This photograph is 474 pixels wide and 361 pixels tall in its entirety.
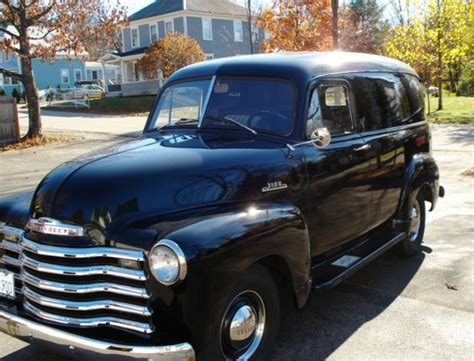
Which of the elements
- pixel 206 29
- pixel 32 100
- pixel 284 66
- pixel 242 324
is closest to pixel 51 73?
pixel 206 29

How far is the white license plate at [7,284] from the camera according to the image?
3387 mm

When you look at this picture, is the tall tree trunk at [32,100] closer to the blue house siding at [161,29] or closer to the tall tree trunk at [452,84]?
the blue house siding at [161,29]

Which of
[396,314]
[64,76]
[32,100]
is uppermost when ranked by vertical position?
[64,76]

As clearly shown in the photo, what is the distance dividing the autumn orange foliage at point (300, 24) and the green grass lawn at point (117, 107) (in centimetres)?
850

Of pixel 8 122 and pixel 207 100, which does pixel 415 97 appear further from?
pixel 8 122

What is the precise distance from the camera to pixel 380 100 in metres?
5.17

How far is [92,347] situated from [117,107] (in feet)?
96.9

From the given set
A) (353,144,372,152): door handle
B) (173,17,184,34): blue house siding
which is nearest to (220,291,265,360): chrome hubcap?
(353,144,372,152): door handle

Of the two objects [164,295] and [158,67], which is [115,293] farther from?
[158,67]

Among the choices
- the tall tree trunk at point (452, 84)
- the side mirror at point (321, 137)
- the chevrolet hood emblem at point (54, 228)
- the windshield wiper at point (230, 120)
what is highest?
the tall tree trunk at point (452, 84)

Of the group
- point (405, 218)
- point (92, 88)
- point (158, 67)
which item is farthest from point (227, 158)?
point (92, 88)

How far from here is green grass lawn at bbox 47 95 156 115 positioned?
29.8m

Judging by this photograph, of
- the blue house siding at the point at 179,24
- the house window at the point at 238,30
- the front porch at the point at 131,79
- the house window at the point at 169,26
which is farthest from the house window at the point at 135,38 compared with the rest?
the house window at the point at 238,30

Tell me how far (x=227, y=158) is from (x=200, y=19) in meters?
38.3
